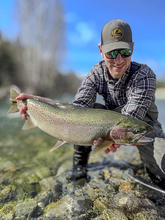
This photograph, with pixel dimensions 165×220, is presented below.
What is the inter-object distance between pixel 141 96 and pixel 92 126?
0.74m

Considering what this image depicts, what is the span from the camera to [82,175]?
2836 millimetres

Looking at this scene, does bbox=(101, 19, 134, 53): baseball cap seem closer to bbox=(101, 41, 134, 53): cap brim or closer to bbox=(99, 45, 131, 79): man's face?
bbox=(101, 41, 134, 53): cap brim

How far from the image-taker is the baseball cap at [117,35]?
2.24 meters

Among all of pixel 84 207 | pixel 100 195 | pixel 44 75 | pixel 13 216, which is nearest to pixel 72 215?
pixel 84 207

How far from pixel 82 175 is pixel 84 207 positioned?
752 millimetres

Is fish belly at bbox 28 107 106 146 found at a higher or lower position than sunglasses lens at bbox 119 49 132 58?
lower

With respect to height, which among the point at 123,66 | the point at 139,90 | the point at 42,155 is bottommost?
the point at 42,155

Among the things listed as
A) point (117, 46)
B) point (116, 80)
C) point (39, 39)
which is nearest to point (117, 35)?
point (117, 46)

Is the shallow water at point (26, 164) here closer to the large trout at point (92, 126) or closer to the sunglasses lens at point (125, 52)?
the large trout at point (92, 126)

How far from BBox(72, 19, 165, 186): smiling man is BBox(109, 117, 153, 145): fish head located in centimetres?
20

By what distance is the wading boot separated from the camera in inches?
110

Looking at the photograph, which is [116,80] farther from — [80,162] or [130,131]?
[80,162]

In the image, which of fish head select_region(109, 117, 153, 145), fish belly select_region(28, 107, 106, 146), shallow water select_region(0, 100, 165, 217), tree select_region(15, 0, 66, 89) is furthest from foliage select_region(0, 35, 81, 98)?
fish head select_region(109, 117, 153, 145)

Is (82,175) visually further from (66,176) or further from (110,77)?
(110,77)
